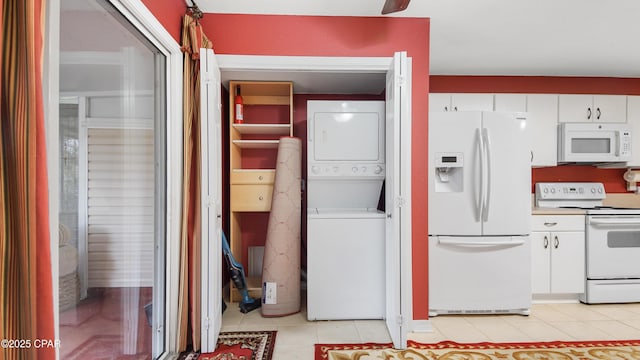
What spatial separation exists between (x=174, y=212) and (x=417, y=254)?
5.69 ft

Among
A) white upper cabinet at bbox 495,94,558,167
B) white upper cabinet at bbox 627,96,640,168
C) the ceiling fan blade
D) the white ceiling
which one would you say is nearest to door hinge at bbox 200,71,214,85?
the white ceiling

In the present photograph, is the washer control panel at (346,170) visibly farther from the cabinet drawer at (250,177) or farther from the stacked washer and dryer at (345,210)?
the cabinet drawer at (250,177)

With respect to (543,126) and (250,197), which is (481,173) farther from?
(250,197)

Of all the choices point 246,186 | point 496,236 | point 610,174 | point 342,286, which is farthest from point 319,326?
point 610,174

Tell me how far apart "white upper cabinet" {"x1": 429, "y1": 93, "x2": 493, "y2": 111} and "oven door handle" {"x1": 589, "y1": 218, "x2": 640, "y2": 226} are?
142 cm

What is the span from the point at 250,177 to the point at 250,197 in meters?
0.18

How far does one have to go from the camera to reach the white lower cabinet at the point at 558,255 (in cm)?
287

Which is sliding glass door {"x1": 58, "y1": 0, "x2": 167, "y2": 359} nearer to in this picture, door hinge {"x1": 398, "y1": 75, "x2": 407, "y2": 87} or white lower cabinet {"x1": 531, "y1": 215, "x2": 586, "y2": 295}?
door hinge {"x1": 398, "y1": 75, "x2": 407, "y2": 87}

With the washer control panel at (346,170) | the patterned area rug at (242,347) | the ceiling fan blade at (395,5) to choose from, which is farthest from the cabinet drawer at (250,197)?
the ceiling fan blade at (395,5)

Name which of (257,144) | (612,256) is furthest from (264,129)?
(612,256)

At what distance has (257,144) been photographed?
2963 millimetres

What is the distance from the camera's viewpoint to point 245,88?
115 inches

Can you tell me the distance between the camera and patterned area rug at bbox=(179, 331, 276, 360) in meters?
1.95

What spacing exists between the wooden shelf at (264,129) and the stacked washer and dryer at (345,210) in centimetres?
39
